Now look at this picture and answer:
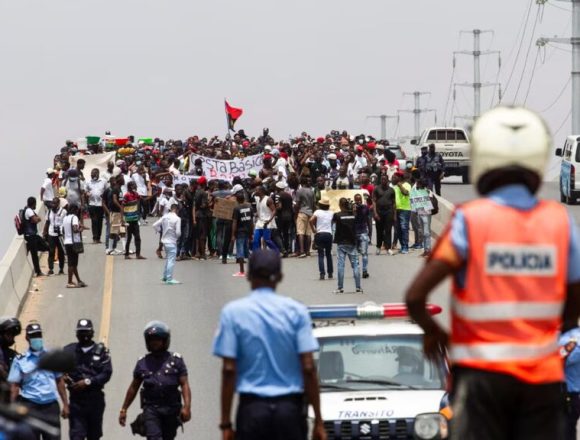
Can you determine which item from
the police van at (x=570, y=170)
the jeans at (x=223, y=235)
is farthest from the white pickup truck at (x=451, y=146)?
the jeans at (x=223, y=235)

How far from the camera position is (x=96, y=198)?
38.8m

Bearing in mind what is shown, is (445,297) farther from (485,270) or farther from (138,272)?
(485,270)

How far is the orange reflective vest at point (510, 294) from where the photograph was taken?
596 centimetres

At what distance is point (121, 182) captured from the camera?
37.8 meters

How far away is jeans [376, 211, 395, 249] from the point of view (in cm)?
3622

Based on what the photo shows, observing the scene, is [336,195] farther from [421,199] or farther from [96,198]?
[96,198]

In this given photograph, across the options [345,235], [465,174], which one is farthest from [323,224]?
[465,174]

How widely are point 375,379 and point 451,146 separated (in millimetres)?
43225

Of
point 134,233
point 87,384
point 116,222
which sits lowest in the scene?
point 87,384

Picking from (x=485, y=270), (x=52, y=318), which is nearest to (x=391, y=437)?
(x=485, y=270)

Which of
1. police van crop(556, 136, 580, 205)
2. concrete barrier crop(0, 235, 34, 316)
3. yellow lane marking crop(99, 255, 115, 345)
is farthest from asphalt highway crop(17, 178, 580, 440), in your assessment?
police van crop(556, 136, 580, 205)

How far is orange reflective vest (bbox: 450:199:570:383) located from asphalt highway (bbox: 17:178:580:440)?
14.3m

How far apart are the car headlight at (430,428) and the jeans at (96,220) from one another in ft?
91.6

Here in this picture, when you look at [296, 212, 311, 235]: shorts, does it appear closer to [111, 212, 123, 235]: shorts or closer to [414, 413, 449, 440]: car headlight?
[111, 212, 123, 235]: shorts
